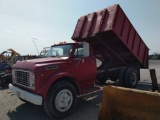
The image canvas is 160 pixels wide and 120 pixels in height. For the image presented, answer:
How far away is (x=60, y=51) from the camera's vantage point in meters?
6.55

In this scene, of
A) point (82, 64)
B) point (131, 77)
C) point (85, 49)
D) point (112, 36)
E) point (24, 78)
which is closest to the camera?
point (24, 78)

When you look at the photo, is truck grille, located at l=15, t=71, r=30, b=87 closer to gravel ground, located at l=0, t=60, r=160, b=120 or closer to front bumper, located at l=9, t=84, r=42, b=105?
front bumper, located at l=9, t=84, r=42, b=105

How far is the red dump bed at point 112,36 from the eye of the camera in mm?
7754

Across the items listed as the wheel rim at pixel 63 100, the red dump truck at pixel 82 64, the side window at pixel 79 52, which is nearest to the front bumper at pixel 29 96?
the red dump truck at pixel 82 64

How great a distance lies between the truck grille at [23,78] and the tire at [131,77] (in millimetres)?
5131

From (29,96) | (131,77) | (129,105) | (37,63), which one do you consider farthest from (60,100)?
(131,77)

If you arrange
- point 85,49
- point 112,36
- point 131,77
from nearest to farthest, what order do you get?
point 85,49
point 112,36
point 131,77

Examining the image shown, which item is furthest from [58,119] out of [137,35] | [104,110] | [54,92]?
[137,35]

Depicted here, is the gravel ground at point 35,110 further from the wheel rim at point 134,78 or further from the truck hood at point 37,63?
the wheel rim at point 134,78

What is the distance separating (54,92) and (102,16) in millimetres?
4342

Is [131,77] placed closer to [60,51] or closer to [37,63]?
[60,51]

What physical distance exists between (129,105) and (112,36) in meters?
4.73

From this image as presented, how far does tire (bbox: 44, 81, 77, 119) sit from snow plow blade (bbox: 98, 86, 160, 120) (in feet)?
5.17

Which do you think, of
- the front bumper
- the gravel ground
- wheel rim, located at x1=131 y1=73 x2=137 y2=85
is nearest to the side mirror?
the gravel ground
